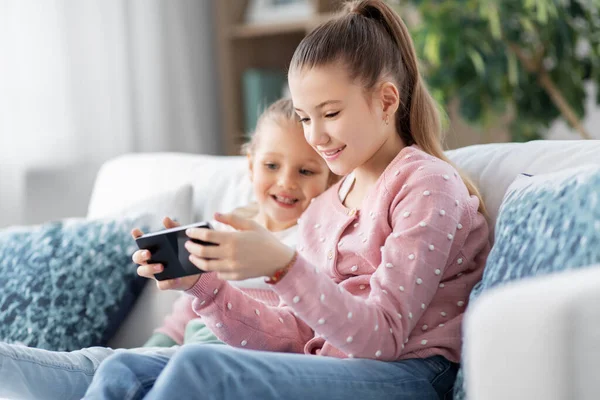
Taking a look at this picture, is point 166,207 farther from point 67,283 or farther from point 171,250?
point 171,250

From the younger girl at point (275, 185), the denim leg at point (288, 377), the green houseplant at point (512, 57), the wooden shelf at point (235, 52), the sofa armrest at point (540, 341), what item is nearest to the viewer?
the sofa armrest at point (540, 341)

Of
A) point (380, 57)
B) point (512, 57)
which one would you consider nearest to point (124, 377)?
point (380, 57)

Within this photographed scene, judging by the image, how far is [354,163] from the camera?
1344 millimetres

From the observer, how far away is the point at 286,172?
5.45 ft

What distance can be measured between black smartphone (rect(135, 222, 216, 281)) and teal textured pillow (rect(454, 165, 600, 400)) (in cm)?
42

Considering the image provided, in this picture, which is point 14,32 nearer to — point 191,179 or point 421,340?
point 191,179

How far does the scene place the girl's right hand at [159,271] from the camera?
1225 mm

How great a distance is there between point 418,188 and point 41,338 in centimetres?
89

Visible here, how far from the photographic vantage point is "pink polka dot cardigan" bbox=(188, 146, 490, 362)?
3.75 feet

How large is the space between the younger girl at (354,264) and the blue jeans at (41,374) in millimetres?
203

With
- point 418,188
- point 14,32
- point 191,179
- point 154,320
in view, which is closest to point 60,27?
point 14,32

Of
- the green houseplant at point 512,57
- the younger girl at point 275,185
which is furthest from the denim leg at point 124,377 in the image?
the green houseplant at point 512,57

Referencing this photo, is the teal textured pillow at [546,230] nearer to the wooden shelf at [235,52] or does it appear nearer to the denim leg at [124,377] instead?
Answer: the denim leg at [124,377]

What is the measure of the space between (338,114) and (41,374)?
65 centimetres
